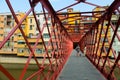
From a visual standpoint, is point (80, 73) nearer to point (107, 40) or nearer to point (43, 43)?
point (43, 43)

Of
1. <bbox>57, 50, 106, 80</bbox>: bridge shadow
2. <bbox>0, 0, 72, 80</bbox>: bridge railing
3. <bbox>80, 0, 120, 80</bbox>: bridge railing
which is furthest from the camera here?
<bbox>57, 50, 106, 80</bbox>: bridge shadow

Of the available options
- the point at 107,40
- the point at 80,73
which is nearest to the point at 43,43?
the point at 80,73

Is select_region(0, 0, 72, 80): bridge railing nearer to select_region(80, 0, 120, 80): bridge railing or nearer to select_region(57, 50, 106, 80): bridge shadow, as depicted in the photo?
select_region(57, 50, 106, 80): bridge shadow

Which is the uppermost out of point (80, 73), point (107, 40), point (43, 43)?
point (43, 43)

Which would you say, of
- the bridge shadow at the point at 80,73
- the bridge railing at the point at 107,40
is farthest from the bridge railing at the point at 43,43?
the bridge railing at the point at 107,40

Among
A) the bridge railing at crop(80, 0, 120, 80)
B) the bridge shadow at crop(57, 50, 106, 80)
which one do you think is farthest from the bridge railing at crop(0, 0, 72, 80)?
the bridge railing at crop(80, 0, 120, 80)

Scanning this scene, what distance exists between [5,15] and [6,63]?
21.1m

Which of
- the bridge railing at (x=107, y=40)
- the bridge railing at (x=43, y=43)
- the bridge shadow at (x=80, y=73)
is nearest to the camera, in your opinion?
the bridge railing at (x=43, y=43)

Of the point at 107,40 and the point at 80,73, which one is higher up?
the point at 80,73

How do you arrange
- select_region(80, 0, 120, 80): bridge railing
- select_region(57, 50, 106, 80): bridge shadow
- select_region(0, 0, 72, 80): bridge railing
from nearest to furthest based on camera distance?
select_region(0, 0, 72, 80): bridge railing
select_region(80, 0, 120, 80): bridge railing
select_region(57, 50, 106, 80): bridge shadow

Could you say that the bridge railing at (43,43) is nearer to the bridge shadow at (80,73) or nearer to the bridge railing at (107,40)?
the bridge shadow at (80,73)

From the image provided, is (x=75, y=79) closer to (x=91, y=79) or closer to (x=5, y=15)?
(x=91, y=79)

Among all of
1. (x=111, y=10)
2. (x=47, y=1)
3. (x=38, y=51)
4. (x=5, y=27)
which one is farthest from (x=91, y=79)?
(x=5, y=27)

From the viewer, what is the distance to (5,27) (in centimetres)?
9712
